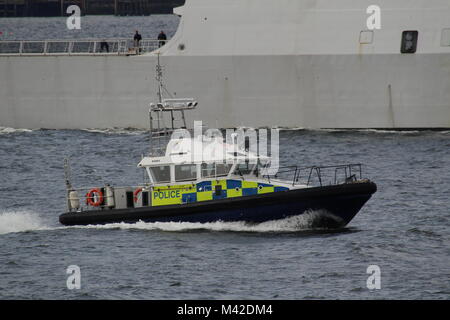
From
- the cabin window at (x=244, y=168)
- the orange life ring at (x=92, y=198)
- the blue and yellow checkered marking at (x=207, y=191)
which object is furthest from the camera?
the orange life ring at (x=92, y=198)

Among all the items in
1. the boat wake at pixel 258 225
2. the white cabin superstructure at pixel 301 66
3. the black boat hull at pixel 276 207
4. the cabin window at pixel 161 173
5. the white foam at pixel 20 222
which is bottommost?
the white foam at pixel 20 222

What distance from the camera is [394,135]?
4656 centimetres

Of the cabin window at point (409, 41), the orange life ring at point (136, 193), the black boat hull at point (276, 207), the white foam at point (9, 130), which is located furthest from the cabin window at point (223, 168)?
the white foam at point (9, 130)

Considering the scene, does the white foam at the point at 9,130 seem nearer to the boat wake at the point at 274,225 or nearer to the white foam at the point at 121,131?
the white foam at the point at 121,131

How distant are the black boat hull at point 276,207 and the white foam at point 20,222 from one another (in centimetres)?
370

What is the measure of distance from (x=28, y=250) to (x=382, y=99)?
835 inches

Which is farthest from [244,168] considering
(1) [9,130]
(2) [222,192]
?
Result: (1) [9,130]

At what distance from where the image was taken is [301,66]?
47.0 m

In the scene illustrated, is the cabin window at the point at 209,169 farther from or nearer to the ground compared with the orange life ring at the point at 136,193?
farther from the ground

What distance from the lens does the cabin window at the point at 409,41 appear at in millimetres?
45781

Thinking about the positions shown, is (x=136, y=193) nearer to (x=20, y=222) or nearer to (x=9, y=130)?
(x=20, y=222)

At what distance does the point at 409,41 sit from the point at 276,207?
18516 millimetres

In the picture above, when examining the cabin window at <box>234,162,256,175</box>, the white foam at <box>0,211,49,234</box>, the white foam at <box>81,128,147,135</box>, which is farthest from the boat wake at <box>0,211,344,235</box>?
the white foam at <box>81,128,147,135</box>
